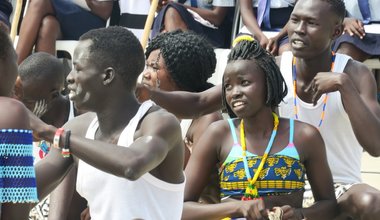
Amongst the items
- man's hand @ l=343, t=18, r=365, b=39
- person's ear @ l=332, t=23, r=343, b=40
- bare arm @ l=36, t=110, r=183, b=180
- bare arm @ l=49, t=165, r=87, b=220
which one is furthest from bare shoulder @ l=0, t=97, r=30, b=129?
man's hand @ l=343, t=18, r=365, b=39

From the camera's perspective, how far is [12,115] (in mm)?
3354

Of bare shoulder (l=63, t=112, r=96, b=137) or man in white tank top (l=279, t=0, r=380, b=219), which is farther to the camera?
man in white tank top (l=279, t=0, r=380, b=219)

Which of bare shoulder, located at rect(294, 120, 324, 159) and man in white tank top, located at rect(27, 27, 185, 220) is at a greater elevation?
man in white tank top, located at rect(27, 27, 185, 220)

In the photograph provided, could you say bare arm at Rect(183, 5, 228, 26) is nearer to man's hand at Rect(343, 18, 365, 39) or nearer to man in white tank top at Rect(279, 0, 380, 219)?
man's hand at Rect(343, 18, 365, 39)

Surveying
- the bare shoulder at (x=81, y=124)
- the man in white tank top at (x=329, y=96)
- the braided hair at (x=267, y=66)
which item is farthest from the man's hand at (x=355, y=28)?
the bare shoulder at (x=81, y=124)

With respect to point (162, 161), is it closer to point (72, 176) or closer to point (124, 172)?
point (124, 172)

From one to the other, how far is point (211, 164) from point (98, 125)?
2.63 ft

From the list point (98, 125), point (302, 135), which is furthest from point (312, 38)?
point (98, 125)

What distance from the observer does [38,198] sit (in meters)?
3.78

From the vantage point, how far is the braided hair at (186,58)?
509 cm

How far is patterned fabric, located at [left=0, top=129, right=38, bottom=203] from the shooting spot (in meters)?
3.32

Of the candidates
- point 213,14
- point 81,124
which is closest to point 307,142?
point 81,124

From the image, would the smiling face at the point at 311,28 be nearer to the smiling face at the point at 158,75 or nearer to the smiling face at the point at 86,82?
the smiling face at the point at 158,75

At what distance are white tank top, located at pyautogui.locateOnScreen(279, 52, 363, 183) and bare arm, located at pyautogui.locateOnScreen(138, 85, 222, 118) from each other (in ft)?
1.25
